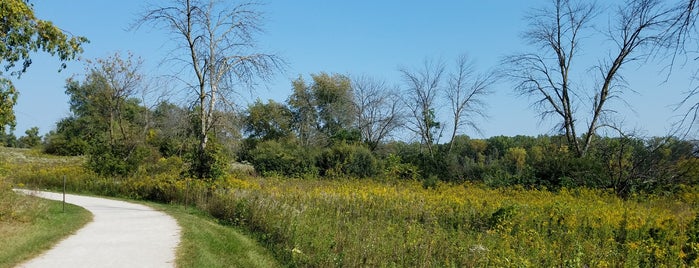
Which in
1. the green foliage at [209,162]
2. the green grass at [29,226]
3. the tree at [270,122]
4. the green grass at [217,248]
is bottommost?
the green grass at [217,248]

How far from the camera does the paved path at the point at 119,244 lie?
8.30 m

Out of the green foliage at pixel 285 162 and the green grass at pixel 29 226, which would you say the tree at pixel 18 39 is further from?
the green foliage at pixel 285 162

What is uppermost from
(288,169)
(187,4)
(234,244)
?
(187,4)

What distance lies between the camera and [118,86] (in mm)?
38938

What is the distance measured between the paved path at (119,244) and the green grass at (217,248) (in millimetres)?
248

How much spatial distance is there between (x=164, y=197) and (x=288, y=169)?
12.2 metres

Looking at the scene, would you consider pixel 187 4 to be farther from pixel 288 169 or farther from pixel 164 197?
pixel 288 169

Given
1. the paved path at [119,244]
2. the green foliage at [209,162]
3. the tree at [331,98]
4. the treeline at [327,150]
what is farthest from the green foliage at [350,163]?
the tree at [331,98]

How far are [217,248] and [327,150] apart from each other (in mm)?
21686

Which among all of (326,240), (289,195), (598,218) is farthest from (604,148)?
(326,240)

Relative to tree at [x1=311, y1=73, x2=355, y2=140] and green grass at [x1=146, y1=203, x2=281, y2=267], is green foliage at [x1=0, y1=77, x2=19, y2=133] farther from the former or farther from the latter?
tree at [x1=311, y1=73, x2=355, y2=140]

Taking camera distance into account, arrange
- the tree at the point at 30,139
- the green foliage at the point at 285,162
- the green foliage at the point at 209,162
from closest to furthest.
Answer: the green foliage at the point at 209,162, the green foliage at the point at 285,162, the tree at the point at 30,139

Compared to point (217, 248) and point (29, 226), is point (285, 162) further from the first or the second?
point (217, 248)

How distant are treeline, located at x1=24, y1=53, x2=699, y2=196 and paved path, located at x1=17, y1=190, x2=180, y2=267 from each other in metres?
5.53
